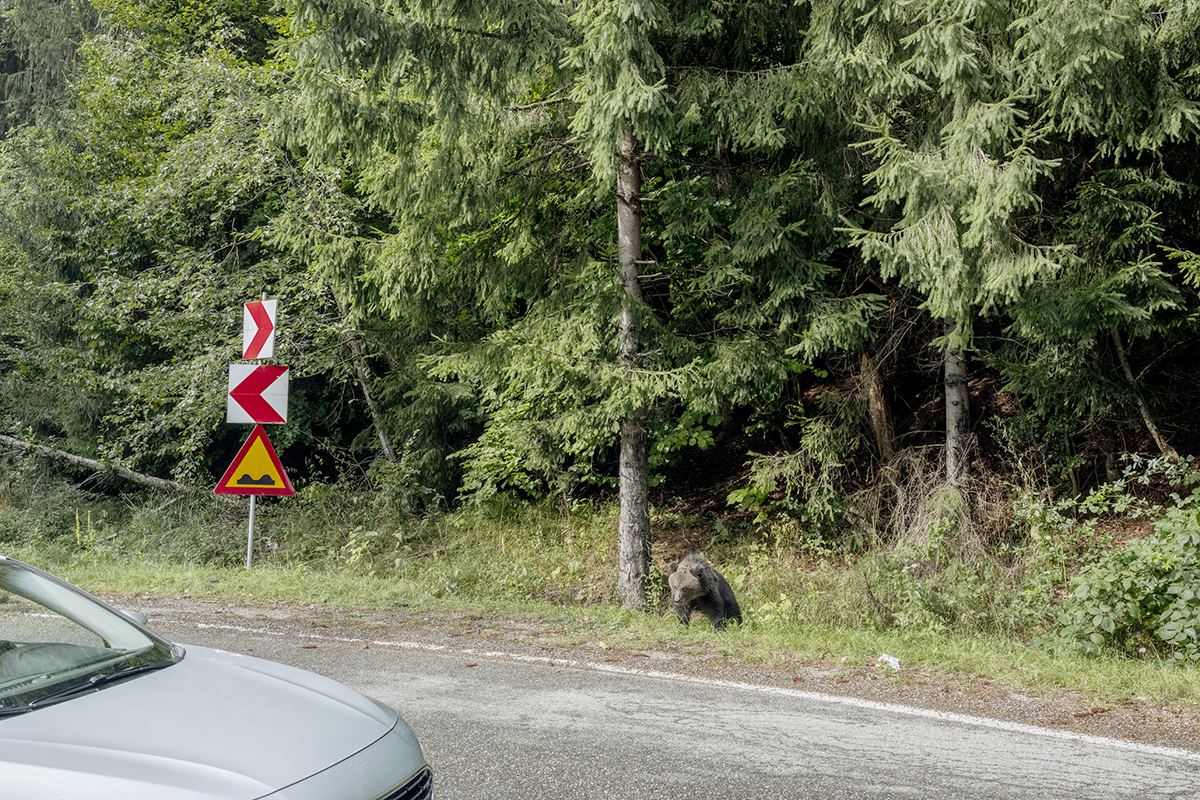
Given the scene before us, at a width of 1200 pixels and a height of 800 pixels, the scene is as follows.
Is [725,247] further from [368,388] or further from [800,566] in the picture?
[368,388]

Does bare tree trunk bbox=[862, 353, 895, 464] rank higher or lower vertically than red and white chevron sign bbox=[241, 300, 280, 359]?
lower

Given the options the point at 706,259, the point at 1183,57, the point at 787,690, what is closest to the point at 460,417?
the point at 706,259

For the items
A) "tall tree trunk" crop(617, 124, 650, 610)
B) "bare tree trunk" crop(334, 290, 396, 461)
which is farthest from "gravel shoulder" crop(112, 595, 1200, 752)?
"bare tree trunk" crop(334, 290, 396, 461)

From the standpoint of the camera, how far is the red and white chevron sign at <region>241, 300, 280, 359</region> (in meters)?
9.82

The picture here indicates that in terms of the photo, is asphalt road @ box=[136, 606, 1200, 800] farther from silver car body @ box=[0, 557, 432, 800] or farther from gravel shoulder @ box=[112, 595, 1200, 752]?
silver car body @ box=[0, 557, 432, 800]

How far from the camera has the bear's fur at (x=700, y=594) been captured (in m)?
7.87

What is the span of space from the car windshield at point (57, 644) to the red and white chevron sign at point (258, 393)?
19.1 ft

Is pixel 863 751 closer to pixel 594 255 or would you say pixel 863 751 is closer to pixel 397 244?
pixel 594 255

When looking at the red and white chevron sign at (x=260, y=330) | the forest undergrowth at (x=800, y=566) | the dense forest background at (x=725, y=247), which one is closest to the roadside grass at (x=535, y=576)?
the forest undergrowth at (x=800, y=566)

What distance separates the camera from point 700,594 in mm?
7941

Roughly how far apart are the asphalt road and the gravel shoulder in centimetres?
23

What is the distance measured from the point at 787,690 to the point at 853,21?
6367 mm

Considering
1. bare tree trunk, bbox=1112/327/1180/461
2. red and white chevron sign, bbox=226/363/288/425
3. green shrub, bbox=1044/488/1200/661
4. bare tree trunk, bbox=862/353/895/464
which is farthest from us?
bare tree trunk, bbox=862/353/895/464

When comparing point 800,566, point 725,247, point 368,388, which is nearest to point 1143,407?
point 800,566
